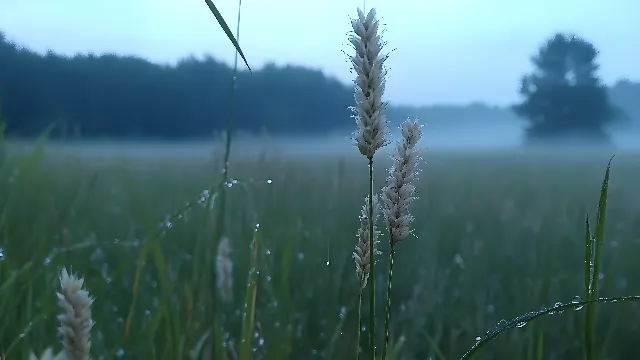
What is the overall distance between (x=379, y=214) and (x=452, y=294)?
62 cm

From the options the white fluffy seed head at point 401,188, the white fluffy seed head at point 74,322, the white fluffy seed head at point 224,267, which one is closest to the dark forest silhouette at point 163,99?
the white fluffy seed head at point 224,267

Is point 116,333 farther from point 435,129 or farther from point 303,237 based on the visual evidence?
point 435,129

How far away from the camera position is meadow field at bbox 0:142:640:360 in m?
0.87

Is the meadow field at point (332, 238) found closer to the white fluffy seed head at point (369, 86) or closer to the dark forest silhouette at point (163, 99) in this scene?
the dark forest silhouette at point (163, 99)

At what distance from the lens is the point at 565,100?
3.41 ft

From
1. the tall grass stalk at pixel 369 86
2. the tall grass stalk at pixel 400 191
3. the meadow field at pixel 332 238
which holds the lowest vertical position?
the meadow field at pixel 332 238

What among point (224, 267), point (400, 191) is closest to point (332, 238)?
point (224, 267)

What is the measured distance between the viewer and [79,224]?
108 centimetres

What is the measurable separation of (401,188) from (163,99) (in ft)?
2.32

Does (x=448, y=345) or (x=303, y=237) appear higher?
(x=303, y=237)

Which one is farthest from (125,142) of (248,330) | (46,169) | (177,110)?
(248,330)

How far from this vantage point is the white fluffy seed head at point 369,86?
36cm

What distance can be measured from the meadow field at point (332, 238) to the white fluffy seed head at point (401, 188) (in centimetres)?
41

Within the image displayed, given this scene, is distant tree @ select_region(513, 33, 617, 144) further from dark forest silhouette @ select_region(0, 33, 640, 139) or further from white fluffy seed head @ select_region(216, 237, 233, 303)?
white fluffy seed head @ select_region(216, 237, 233, 303)
